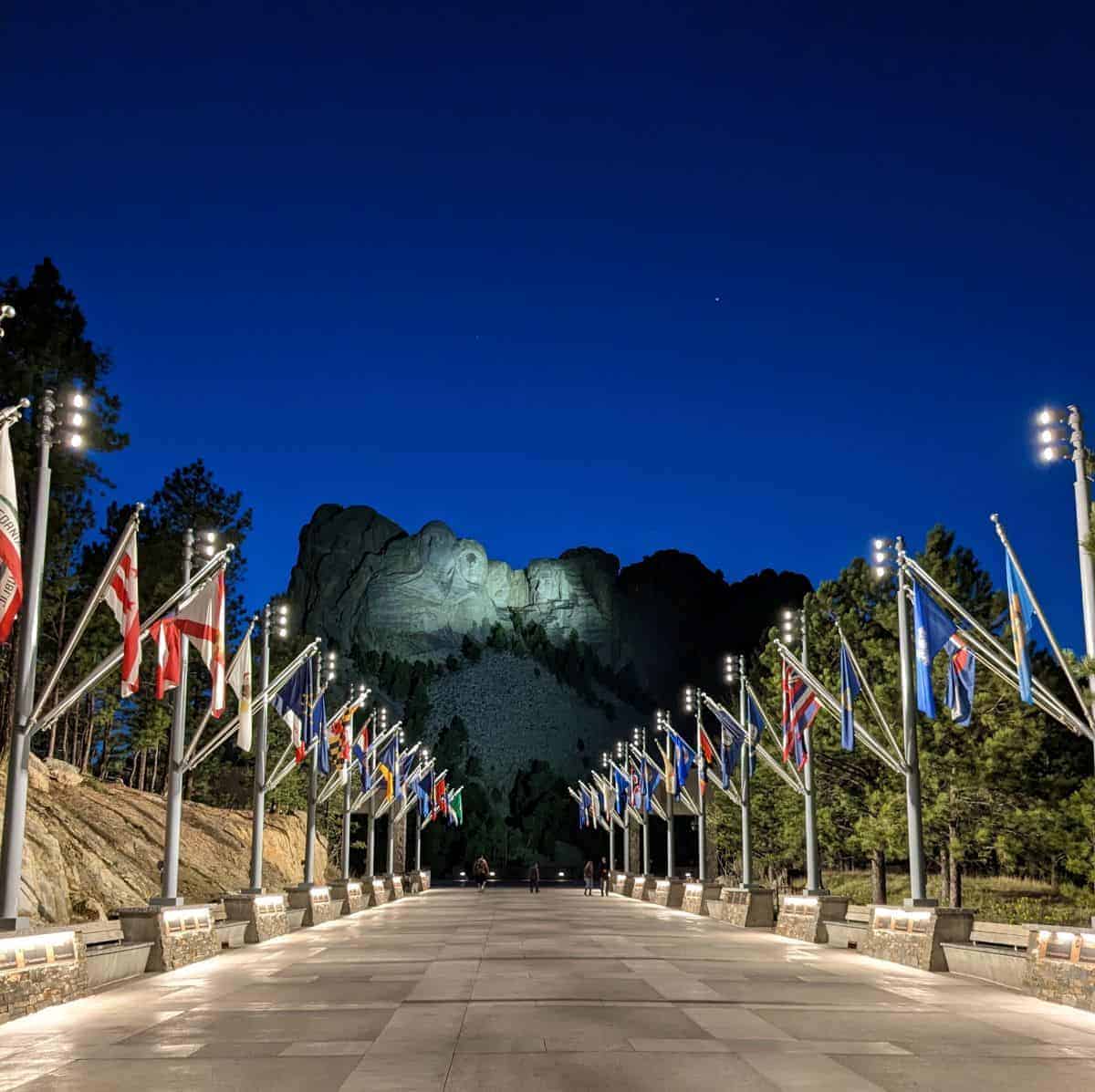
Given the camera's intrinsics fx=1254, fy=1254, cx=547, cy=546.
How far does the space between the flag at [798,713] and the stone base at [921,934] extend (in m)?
6.25

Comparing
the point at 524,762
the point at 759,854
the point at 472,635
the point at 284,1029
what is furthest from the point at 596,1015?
the point at 472,635

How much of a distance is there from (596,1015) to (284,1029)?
12.7ft

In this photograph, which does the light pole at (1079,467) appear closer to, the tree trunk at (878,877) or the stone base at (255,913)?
the stone base at (255,913)

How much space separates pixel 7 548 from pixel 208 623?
6902 millimetres

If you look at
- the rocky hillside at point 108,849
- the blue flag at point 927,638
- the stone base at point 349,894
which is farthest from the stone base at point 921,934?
the stone base at point 349,894

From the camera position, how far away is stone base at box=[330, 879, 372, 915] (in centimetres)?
4582

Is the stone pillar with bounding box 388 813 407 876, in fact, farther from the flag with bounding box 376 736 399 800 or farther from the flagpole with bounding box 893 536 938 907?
the flagpole with bounding box 893 536 938 907

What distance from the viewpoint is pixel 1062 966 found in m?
17.2

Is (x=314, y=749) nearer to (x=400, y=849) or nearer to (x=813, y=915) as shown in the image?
(x=813, y=915)

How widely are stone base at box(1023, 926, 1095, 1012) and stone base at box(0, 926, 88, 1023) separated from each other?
1345cm

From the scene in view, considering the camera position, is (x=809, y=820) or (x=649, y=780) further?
(x=649, y=780)

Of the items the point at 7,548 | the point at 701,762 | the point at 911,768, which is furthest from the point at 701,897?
the point at 7,548

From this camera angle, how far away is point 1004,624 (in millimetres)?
41750

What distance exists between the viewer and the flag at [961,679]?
71.4 ft
